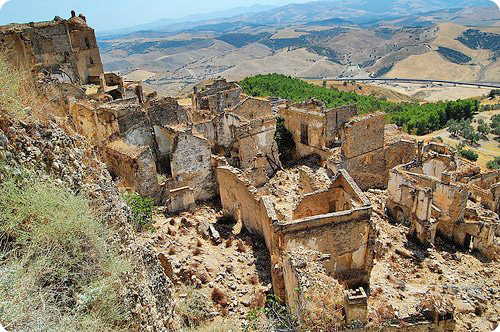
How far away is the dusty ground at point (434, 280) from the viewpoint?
12914mm

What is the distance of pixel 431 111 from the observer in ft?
168

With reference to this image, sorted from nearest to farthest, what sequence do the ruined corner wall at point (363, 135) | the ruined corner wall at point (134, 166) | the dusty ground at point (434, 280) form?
the dusty ground at point (434, 280) → the ruined corner wall at point (134, 166) → the ruined corner wall at point (363, 135)

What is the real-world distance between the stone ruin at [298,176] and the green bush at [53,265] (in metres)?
4.99

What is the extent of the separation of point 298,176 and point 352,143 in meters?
3.39

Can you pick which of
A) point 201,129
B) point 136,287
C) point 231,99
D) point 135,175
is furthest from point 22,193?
point 231,99

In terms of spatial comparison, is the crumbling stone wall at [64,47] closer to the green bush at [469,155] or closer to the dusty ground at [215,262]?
the dusty ground at [215,262]

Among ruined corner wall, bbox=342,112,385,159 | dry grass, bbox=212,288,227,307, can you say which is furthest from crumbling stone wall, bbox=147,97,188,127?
dry grass, bbox=212,288,227,307

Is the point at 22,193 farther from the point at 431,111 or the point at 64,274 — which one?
the point at 431,111

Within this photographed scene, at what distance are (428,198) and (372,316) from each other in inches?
334

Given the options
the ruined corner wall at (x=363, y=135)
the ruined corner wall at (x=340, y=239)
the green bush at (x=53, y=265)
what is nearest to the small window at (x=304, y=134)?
the ruined corner wall at (x=363, y=135)

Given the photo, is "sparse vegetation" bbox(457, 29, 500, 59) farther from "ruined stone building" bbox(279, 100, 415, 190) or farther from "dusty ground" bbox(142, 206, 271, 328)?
"dusty ground" bbox(142, 206, 271, 328)

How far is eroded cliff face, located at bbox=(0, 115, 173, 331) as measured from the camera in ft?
20.5

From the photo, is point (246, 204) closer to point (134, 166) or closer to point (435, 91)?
point (134, 166)

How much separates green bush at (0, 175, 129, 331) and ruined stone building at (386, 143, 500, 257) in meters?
14.4
